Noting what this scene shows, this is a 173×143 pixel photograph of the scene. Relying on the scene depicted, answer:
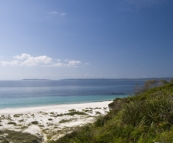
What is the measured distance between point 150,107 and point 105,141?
11.7ft

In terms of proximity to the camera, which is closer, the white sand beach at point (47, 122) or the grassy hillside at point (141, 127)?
the grassy hillside at point (141, 127)

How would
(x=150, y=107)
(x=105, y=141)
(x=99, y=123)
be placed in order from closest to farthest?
1. (x=105, y=141)
2. (x=150, y=107)
3. (x=99, y=123)

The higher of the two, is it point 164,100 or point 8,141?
point 164,100

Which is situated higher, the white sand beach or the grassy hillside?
the grassy hillside

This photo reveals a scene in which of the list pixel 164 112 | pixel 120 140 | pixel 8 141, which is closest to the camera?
pixel 120 140

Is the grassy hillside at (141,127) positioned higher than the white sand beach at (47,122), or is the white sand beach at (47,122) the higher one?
the grassy hillside at (141,127)

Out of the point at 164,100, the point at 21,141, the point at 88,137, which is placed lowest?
the point at 21,141

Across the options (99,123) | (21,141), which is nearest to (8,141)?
(21,141)

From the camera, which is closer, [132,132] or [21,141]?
[132,132]

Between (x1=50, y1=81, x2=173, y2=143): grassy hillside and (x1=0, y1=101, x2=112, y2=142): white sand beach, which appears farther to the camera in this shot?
(x1=0, y1=101, x2=112, y2=142): white sand beach

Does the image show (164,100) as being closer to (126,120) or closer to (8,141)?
(126,120)

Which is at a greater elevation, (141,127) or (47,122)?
(141,127)

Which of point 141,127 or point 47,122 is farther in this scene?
point 47,122

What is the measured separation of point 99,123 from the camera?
14055mm
